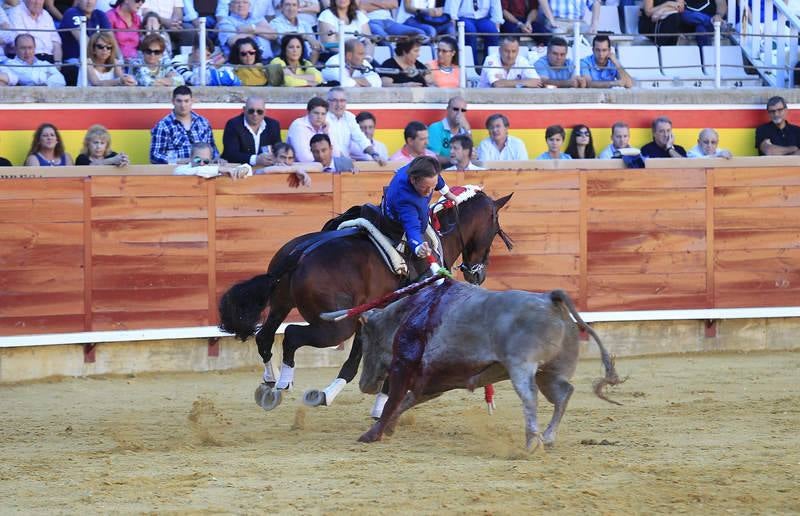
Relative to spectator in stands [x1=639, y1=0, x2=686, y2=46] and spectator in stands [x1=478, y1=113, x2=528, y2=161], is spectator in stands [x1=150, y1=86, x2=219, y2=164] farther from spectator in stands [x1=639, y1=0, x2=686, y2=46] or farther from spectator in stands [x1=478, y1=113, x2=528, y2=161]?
spectator in stands [x1=639, y1=0, x2=686, y2=46]

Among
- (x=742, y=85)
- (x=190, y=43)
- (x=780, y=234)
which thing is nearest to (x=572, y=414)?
(x=780, y=234)

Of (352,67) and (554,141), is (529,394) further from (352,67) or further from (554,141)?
(352,67)

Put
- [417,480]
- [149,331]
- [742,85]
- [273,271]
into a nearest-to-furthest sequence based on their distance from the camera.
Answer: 1. [417,480]
2. [273,271]
3. [149,331]
4. [742,85]

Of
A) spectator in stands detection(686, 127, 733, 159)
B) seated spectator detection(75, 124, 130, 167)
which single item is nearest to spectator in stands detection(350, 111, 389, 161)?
seated spectator detection(75, 124, 130, 167)

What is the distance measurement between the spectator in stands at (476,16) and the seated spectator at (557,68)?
0.63 m

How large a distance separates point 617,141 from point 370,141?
2.42 m

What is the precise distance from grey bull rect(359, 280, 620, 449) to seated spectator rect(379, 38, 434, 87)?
18.8ft

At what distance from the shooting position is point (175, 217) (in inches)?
441

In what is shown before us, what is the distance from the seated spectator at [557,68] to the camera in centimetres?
1352

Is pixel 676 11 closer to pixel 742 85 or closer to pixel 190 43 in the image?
pixel 742 85

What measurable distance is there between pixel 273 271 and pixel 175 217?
10.1 ft

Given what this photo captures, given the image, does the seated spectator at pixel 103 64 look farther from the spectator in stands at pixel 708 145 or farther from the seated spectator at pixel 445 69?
the spectator in stands at pixel 708 145

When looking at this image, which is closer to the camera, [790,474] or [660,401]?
[790,474]

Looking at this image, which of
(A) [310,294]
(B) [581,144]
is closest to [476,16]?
(B) [581,144]
